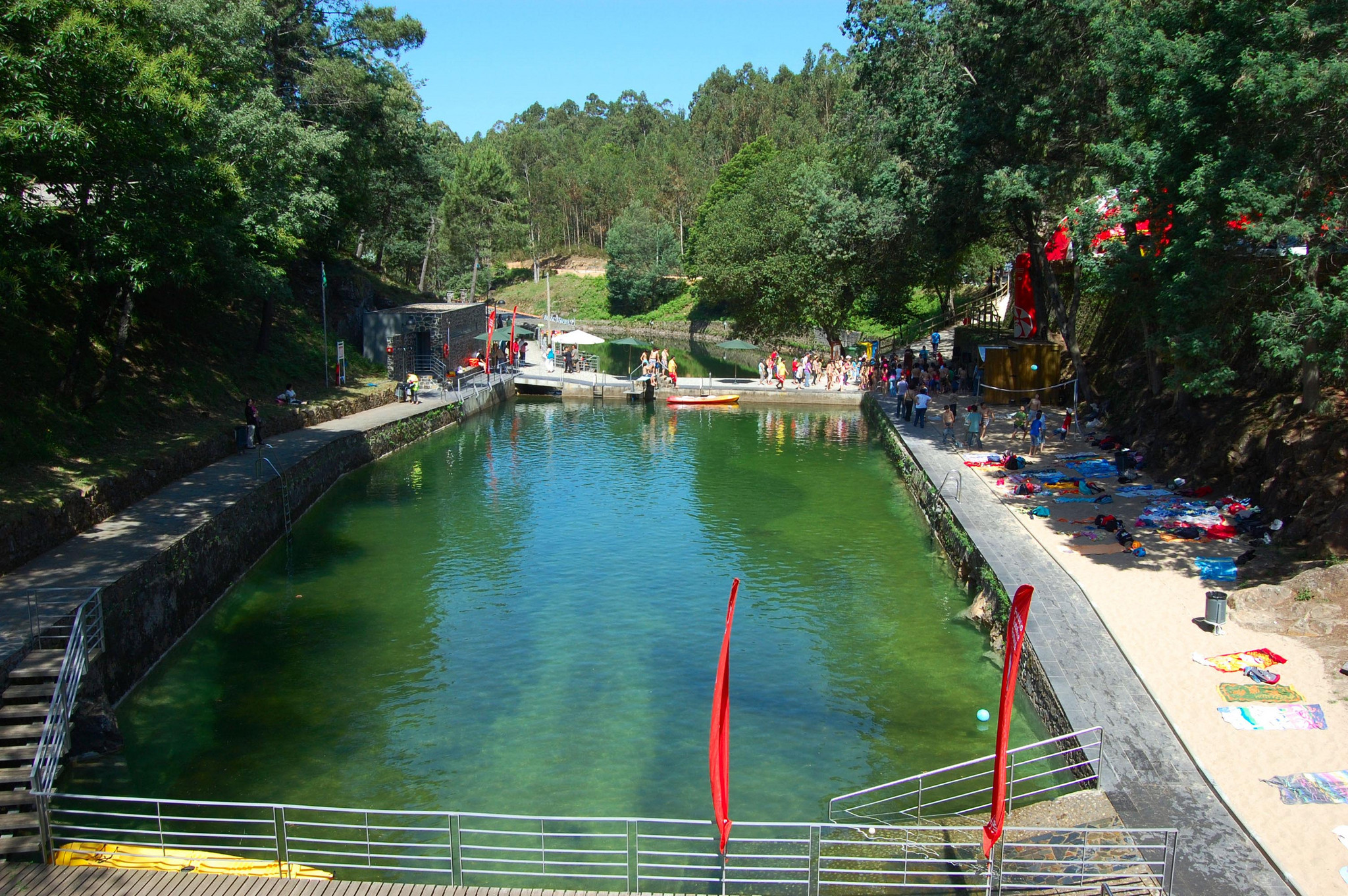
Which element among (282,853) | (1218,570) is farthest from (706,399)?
(282,853)

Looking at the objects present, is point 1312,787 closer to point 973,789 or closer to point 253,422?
point 973,789

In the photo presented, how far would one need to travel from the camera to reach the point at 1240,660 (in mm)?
13141

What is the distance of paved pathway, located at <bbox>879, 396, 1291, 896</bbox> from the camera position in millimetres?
8719

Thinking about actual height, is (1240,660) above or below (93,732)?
above

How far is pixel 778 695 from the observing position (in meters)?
14.6

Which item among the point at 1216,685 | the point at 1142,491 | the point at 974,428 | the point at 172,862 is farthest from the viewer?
the point at 974,428

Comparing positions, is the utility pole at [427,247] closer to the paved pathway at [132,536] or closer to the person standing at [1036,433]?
the paved pathway at [132,536]

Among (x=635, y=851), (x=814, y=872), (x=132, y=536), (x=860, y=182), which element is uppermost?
(x=860, y=182)

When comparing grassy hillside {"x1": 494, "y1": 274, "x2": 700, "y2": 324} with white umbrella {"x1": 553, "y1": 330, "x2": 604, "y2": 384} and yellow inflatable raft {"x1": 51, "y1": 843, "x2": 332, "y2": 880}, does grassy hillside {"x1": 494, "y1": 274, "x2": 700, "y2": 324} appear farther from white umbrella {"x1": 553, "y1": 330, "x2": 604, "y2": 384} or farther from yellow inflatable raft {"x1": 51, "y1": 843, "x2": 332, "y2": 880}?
yellow inflatable raft {"x1": 51, "y1": 843, "x2": 332, "y2": 880}

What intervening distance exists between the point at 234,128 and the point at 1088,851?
2728 cm

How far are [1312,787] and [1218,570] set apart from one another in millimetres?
7089

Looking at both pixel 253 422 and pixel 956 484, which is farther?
pixel 253 422

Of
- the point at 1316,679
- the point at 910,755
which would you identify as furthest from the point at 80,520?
the point at 1316,679

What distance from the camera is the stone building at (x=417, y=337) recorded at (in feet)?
134
